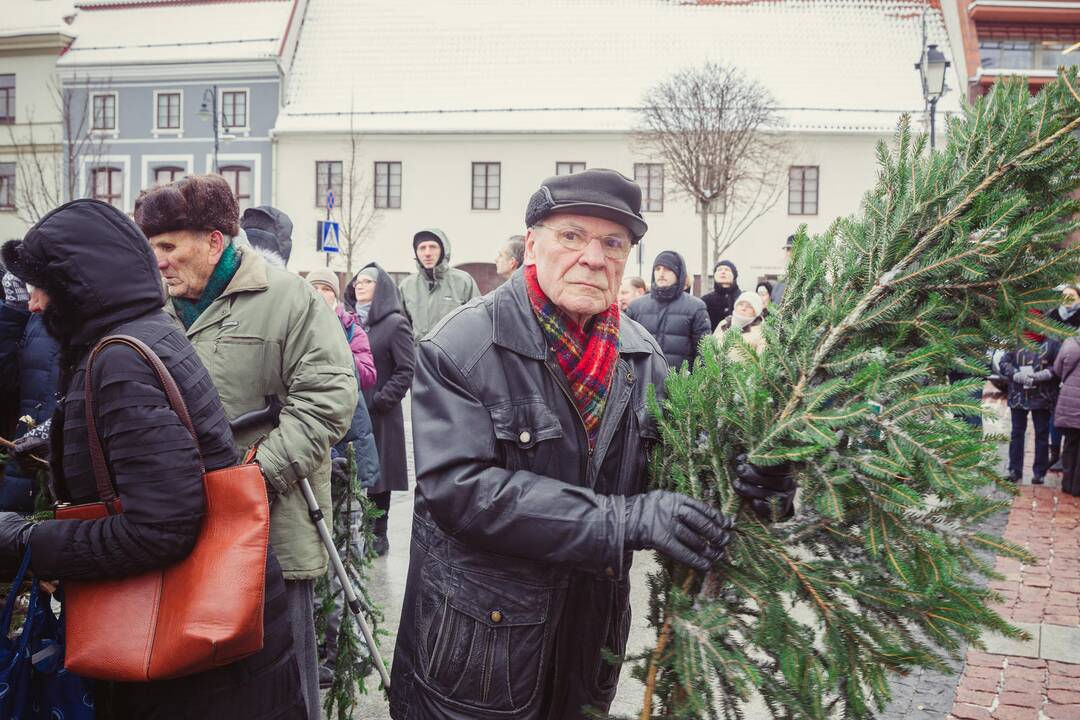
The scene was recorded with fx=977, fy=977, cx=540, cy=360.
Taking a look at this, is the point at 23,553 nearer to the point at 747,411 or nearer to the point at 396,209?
the point at 747,411

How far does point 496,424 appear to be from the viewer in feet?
7.73

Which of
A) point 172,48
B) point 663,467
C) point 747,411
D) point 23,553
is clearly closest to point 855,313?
point 747,411

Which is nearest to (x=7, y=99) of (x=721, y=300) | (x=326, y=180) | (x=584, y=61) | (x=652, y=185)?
(x=326, y=180)

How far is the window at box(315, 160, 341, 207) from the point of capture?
114ft

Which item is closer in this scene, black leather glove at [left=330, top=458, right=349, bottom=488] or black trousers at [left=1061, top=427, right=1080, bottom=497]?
black leather glove at [left=330, top=458, right=349, bottom=488]

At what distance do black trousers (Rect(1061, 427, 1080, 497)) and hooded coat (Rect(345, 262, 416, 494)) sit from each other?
6.80 m

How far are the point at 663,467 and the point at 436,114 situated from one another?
33472 mm

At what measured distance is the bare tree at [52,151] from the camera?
117ft

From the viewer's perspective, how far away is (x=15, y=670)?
239 cm

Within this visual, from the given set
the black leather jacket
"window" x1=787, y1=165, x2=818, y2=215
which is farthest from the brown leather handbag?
"window" x1=787, y1=165, x2=818, y2=215

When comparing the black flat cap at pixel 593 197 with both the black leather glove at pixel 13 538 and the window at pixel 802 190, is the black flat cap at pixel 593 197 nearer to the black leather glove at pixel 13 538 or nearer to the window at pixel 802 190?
the black leather glove at pixel 13 538

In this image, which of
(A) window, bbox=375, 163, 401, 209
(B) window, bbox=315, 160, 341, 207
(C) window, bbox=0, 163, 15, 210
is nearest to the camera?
(B) window, bbox=315, 160, 341, 207

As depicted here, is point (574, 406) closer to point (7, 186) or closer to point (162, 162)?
point (162, 162)

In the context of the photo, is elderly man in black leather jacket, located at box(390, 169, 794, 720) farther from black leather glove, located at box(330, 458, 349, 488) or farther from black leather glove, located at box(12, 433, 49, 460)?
black leather glove, located at box(330, 458, 349, 488)
